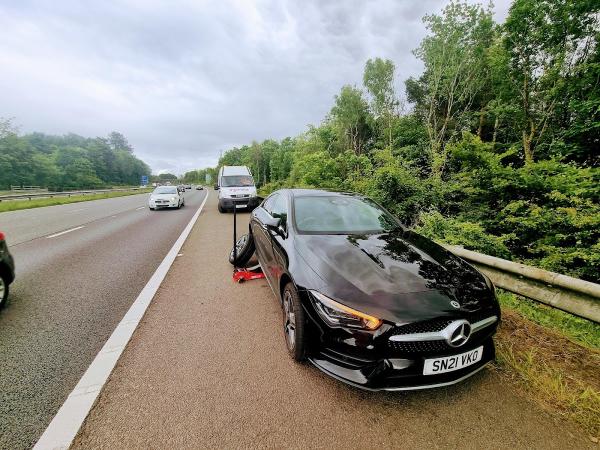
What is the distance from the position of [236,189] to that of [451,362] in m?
12.9

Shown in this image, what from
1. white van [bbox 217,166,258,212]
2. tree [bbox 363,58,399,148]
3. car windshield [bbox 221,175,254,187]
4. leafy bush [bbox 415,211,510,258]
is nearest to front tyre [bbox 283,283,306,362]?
leafy bush [bbox 415,211,510,258]

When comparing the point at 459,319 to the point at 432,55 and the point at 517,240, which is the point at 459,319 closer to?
the point at 517,240

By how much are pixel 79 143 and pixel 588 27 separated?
381ft

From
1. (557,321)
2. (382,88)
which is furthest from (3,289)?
(382,88)

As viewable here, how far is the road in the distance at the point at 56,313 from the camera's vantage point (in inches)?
80.5

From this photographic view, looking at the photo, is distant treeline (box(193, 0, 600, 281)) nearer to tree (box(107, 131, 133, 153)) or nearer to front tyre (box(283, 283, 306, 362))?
front tyre (box(283, 283, 306, 362))

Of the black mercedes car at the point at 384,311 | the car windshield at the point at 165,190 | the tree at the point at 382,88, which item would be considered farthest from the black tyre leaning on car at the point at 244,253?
the tree at the point at 382,88

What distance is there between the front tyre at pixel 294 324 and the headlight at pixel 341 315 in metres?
0.25

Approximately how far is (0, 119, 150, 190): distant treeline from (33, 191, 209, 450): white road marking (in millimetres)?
63589

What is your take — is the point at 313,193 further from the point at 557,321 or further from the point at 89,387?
the point at 557,321

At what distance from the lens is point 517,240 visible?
7.09 meters

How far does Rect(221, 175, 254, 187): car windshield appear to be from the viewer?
14680 millimetres

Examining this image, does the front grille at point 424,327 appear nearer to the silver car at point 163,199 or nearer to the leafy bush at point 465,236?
the leafy bush at point 465,236

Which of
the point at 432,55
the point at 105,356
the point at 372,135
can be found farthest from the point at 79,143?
the point at 105,356
